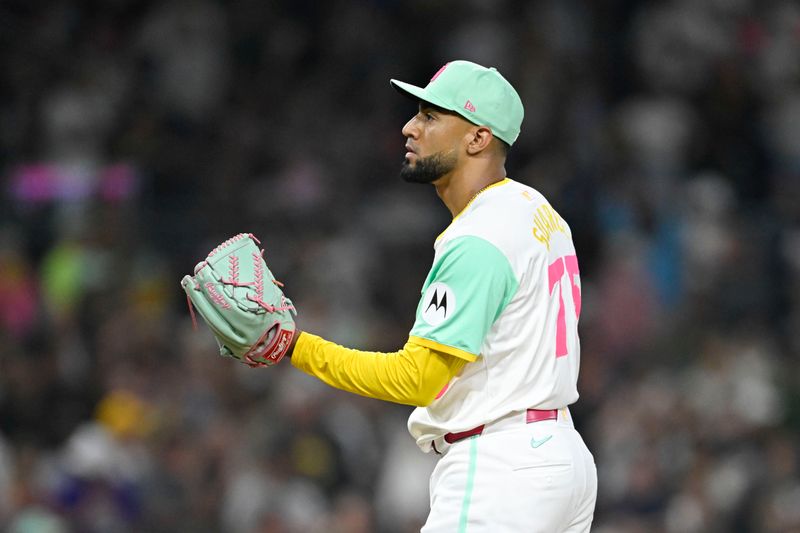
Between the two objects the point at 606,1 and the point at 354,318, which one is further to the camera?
the point at 606,1

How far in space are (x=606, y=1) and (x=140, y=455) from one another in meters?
5.91

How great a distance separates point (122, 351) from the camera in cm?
920

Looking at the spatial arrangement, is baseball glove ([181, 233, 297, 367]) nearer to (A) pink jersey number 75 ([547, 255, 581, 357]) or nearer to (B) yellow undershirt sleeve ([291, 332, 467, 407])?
(B) yellow undershirt sleeve ([291, 332, 467, 407])

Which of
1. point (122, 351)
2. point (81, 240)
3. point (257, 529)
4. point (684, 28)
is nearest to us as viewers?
point (257, 529)

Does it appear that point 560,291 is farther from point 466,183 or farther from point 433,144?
point 433,144

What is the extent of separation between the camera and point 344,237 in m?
10.0

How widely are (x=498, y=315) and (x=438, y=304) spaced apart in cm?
20

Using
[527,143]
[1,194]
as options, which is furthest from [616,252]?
[1,194]

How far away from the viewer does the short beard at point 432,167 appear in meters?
4.07

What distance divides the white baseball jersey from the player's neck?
4 centimetres

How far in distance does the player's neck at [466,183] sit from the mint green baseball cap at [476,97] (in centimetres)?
12

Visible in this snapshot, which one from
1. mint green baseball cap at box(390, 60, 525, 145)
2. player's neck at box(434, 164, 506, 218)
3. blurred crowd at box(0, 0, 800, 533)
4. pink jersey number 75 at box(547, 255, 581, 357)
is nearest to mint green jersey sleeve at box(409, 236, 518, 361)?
pink jersey number 75 at box(547, 255, 581, 357)

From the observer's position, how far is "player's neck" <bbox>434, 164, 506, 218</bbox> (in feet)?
13.4

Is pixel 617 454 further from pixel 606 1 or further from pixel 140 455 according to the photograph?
pixel 606 1
